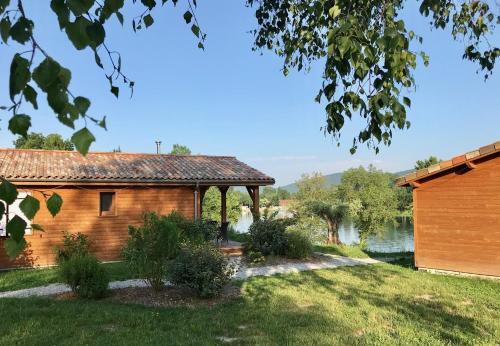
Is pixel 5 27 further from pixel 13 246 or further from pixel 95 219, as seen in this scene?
pixel 95 219

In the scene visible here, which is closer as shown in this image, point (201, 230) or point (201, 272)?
point (201, 272)

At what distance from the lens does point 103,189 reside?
42.8 ft

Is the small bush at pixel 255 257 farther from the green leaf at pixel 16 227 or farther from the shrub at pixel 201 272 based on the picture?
the green leaf at pixel 16 227

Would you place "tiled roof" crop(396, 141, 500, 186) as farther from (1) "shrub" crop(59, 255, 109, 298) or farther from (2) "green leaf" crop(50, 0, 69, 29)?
(2) "green leaf" crop(50, 0, 69, 29)

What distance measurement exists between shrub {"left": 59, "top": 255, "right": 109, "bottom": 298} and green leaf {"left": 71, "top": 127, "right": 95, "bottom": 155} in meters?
7.39

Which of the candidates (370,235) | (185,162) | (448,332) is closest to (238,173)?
(185,162)

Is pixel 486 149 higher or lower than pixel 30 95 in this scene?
higher

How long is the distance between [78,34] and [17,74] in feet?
0.56

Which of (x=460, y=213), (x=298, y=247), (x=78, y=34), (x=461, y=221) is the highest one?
(x=78, y=34)

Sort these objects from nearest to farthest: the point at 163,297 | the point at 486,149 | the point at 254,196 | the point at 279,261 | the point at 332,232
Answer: the point at 163,297, the point at 486,149, the point at 279,261, the point at 254,196, the point at 332,232

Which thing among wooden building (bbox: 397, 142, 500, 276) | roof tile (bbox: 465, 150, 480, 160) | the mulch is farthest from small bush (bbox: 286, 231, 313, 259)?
roof tile (bbox: 465, 150, 480, 160)

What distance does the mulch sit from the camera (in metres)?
7.46

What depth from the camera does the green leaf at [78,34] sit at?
40.6 inches

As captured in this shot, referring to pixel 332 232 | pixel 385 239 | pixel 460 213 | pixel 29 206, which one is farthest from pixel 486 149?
pixel 385 239
